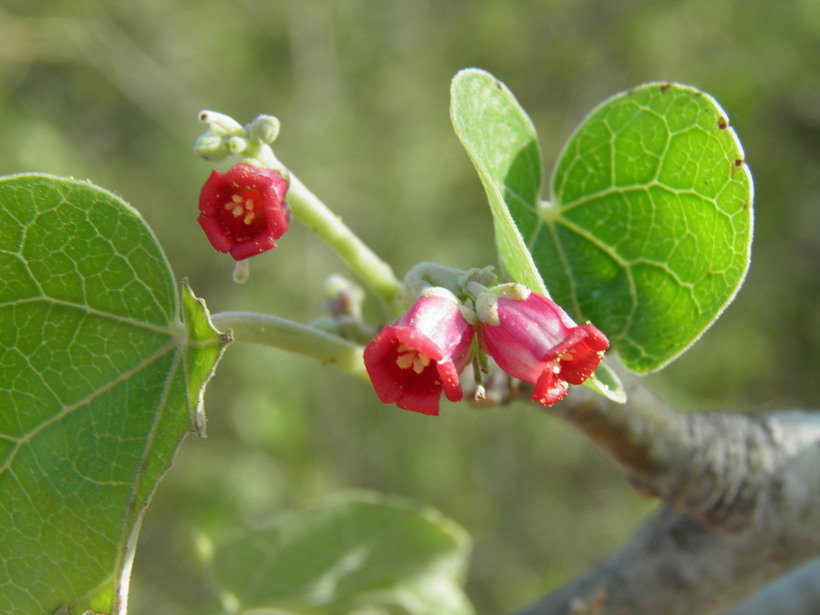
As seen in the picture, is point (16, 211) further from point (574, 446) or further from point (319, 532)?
point (574, 446)

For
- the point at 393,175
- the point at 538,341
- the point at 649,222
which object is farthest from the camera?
the point at 393,175

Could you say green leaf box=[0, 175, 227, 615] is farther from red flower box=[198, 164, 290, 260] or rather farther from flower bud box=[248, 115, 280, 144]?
flower bud box=[248, 115, 280, 144]

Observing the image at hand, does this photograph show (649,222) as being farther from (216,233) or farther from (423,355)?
(216,233)

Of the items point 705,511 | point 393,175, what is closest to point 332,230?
point 705,511

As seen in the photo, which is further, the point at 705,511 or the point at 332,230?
the point at 705,511

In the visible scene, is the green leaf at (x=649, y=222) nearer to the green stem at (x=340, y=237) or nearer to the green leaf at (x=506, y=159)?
the green leaf at (x=506, y=159)

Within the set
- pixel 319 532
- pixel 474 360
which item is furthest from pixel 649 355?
pixel 319 532

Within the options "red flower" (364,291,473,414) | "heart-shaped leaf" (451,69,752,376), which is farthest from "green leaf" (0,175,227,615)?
"heart-shaped leaf" (451,69,752,376)
